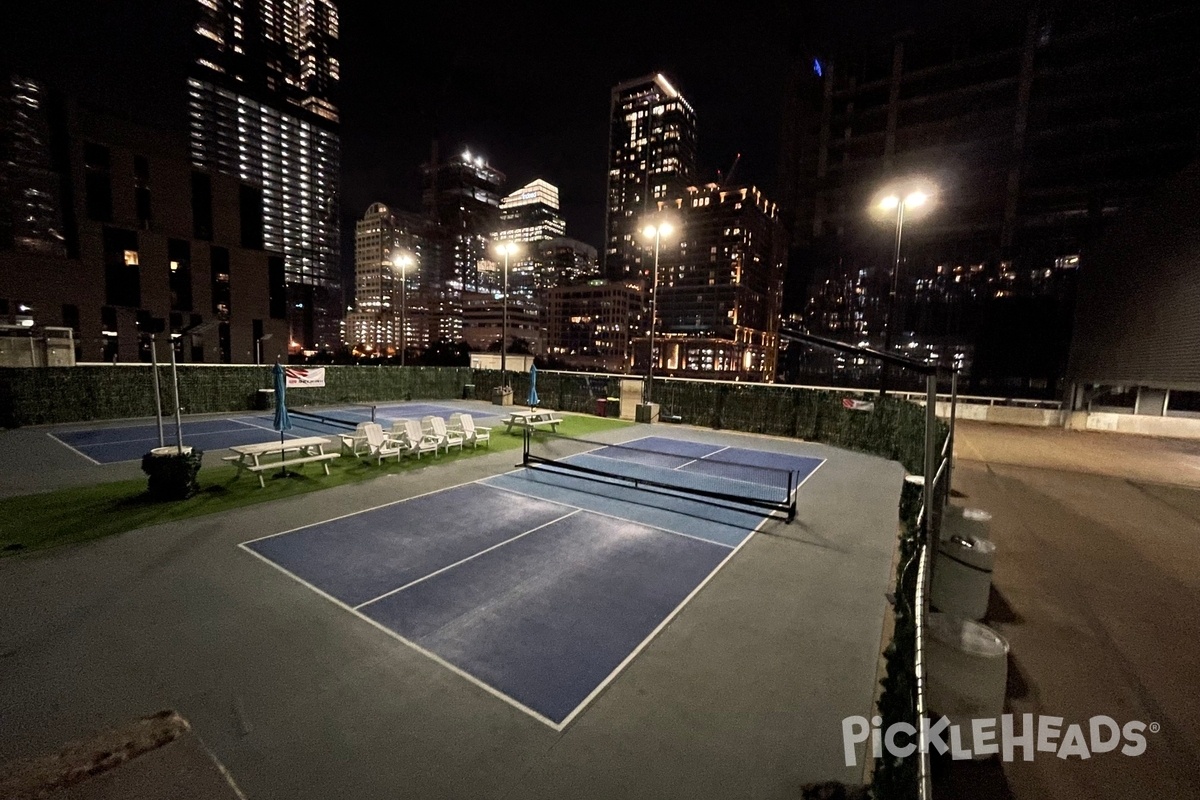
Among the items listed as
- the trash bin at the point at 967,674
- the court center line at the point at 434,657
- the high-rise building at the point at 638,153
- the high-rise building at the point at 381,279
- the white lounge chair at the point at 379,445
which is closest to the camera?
the trash bin at the point at 967,674

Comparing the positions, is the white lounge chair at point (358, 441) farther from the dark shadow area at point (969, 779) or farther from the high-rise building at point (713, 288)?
the high-rise building at point (713, 288)

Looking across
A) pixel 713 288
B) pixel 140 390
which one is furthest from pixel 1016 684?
pixel 713 288

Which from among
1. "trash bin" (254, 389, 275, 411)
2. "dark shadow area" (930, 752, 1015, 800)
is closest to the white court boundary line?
"trash bin" (254, 389, 275, 411)

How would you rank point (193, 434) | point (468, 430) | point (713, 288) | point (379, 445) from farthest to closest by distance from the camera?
point (713, 288)
point (193, 434)
point (468, 430)
point (379, 445)

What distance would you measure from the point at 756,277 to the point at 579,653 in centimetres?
16588

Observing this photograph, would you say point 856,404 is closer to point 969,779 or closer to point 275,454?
point 969,779

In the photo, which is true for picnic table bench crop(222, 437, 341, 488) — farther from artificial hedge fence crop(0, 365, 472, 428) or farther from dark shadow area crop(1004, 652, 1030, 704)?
dark shadow area crop(1004, 652, 1030, 704)

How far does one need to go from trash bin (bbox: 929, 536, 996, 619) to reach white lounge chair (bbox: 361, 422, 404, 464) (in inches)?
491

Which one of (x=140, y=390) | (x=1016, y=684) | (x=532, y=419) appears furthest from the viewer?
(x=140, y=390)

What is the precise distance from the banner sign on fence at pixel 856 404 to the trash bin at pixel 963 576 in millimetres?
12846

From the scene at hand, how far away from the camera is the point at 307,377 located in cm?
2550

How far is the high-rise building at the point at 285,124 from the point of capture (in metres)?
132

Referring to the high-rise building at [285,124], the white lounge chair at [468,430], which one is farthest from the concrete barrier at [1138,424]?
the high-rise building at [285,124]

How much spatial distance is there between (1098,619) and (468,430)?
14.4 meters
